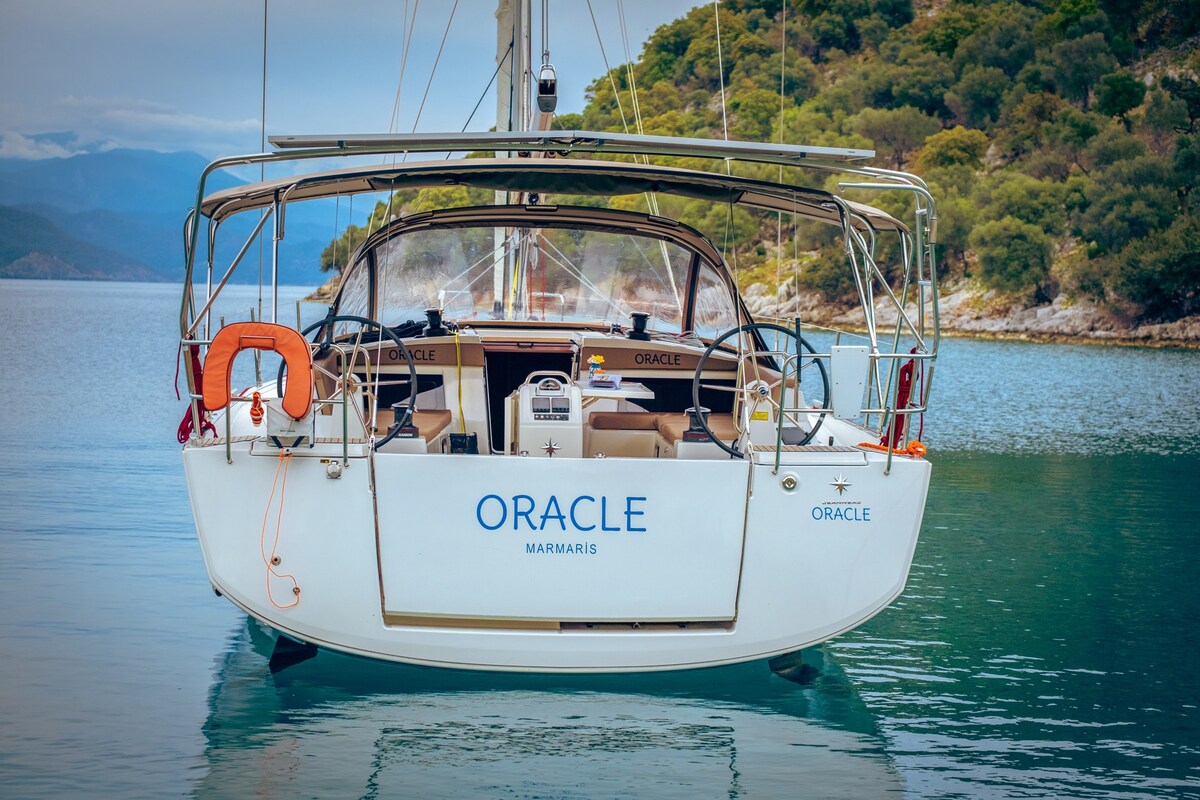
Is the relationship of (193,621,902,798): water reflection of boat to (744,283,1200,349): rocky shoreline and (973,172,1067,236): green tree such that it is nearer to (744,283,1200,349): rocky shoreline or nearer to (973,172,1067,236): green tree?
(744,283,1200,349): rocky shoreline

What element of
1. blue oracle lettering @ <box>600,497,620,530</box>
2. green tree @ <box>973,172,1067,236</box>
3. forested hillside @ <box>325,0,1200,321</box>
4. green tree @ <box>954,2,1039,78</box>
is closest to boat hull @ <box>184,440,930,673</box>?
blue oracle lettering @ <box>600,497,620,530</box>

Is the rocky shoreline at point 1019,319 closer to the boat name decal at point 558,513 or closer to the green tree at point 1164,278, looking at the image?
the green tree at point 1164,278

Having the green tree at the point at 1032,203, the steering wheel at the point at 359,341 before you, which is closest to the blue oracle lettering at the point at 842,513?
the steering wheel at the point at 359,341

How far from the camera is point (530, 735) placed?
20.3 ft

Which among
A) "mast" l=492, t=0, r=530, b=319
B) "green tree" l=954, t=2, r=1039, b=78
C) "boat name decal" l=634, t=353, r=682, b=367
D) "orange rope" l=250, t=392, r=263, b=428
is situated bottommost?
"orange rope" l=250, t=392, r=263, b=428

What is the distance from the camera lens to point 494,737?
6156mm

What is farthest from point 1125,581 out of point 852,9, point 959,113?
point 852,9

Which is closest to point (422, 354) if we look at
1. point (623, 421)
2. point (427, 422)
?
point (427, 422)

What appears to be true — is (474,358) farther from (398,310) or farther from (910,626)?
(910,626)

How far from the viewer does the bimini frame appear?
598cm

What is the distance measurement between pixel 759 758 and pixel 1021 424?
1655 cm

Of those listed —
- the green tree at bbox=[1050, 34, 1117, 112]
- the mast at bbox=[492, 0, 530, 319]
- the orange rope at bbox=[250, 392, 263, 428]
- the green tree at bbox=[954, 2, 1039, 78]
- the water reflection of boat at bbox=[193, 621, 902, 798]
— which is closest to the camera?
the water reflection of boat at bbox=[193, 621, 902, 798]

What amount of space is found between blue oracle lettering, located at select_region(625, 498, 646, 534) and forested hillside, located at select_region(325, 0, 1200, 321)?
121 ft

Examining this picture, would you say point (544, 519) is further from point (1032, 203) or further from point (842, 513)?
point (1032, 203)
